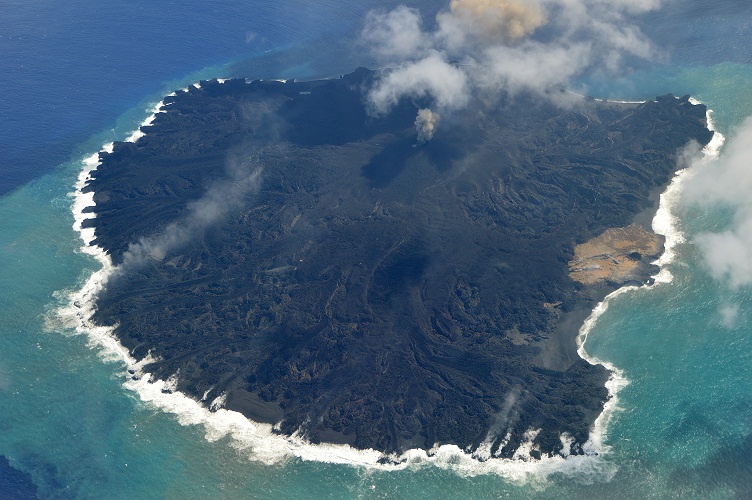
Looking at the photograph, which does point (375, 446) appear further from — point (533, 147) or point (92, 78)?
point (92, 78)

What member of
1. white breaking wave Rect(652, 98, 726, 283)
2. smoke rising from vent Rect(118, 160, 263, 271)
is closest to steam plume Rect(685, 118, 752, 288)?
white breaking wave Rect(652, 98, 726, 283)

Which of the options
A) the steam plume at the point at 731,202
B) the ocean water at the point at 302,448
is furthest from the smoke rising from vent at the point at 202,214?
the steam plume at the point at 731,202

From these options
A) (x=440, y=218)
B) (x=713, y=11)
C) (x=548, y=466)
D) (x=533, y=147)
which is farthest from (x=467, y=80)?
(x=548, y=466)

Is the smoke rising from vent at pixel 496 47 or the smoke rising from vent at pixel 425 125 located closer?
the smoke rising from vent at pixel 425 125

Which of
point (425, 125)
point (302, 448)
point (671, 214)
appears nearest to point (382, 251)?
point (425, 125)

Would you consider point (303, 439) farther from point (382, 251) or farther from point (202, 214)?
point (202, 214)

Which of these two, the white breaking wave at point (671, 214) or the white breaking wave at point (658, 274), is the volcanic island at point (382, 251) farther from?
the white breaking wave at point (671, 214)

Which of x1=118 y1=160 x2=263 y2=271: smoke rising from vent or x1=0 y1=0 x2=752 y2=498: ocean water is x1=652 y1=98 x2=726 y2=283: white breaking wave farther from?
x1=118 y1=160 x2=263 y2=271: smoke rising from vent
